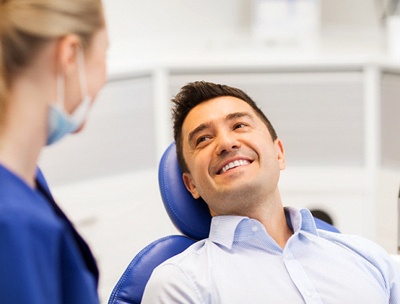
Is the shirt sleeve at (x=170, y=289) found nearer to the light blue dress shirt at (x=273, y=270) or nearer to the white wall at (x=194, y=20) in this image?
the light blue dress shirt at (x=273, y=270)

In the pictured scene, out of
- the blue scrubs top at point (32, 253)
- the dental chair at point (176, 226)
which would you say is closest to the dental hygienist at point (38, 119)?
the blue scrubs top at point (32, 253)

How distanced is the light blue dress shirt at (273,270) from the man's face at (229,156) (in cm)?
6

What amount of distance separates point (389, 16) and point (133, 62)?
112cm

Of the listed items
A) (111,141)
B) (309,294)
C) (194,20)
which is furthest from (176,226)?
(194,20)

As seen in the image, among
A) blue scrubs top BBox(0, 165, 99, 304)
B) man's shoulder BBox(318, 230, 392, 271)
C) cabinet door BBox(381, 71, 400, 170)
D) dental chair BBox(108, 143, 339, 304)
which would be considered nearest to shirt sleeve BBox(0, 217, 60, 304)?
blue scrubs top BBox(0, 165, 99, 304)

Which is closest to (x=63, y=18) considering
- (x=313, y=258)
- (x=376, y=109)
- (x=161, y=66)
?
(x=313, y=258)

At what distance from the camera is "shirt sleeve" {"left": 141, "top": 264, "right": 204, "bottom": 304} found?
5.21ft

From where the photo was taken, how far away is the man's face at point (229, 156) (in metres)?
1.75

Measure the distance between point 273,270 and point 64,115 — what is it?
2.54 feet

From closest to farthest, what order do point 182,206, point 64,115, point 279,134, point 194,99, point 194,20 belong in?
point 64,115 < point 182,206 < point 194,99 < point 279,134 < point 194,20

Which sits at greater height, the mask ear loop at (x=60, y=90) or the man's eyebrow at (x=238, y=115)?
the mask ear loop at (x=60, y=90)

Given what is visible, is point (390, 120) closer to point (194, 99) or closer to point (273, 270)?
point (194, 99)

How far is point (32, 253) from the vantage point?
3.32 ft

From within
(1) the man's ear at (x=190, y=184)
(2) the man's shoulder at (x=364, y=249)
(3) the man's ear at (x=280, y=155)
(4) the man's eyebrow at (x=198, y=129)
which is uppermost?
(4) the man's eyebrow at (x=198, y=129)
